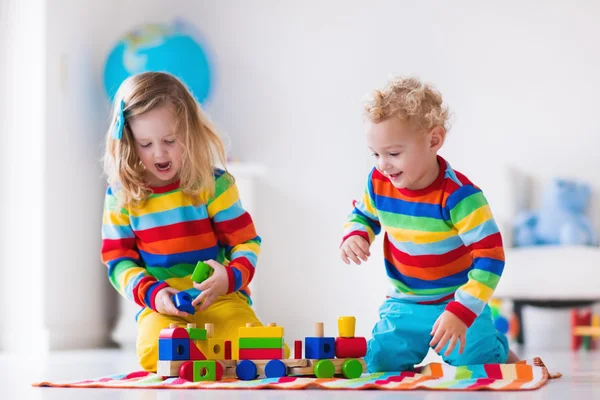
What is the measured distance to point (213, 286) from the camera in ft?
4.57

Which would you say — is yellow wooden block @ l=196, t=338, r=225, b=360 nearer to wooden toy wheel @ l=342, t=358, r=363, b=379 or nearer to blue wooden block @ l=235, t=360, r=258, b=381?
blue wooden block @ l=235, t=360, r=258, b=381

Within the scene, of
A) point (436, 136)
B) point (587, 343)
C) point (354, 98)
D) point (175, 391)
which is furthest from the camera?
point (354, 98)

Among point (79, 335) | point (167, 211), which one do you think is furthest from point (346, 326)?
point (79, 335)

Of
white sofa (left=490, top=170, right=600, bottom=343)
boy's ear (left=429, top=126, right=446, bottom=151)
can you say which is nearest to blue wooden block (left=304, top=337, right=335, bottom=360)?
boy's ear (left=429, top=126, right=446, bottom=151)

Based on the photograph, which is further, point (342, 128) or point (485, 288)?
point (342, 128)

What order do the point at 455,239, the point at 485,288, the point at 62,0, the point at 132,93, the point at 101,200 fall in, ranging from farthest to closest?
1. the point at 101,200
2. the point at 62,0
3. the point at 132,93
4. the point at 455,239
5. the point at 485,288

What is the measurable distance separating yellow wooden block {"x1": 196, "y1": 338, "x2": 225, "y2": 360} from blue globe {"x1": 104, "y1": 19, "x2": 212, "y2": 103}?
1593 millimetres

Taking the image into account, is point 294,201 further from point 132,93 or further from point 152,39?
point 132,93

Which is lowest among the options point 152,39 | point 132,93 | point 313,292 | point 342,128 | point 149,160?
point 313,292

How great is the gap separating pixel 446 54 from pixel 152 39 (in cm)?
116

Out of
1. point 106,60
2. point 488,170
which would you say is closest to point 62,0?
point 106,60

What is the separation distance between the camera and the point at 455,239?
4.56ft

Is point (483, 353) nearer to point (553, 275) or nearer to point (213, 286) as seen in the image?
point (213, 286)

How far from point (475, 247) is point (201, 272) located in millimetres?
435
